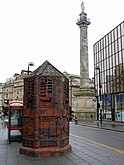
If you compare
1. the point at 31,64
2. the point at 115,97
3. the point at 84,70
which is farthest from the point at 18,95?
the point at 31,64

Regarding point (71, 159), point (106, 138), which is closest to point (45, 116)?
point (71, 159)

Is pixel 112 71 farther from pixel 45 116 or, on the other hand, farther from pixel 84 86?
pixel 45 116

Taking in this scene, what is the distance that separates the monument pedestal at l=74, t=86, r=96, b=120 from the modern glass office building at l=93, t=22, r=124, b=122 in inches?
89.6

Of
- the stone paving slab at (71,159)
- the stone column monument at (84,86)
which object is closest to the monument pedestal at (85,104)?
the stone column monument at (84,86)

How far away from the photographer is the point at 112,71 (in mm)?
44562

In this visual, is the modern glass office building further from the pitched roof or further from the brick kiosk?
the brick kiosk

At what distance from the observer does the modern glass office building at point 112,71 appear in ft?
136

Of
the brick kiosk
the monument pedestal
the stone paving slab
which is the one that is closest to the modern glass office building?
the monument pedestal

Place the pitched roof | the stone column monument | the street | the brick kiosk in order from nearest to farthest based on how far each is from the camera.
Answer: the brick kiosk
the pitched roof
the street
the stone column monument

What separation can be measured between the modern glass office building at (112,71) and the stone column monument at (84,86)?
105 inches

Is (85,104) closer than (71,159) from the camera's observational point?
No

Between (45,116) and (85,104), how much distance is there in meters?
42.7

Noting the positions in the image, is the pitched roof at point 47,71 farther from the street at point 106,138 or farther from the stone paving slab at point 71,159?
the street at point 106,138

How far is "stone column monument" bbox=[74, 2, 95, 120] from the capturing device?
53125mm
